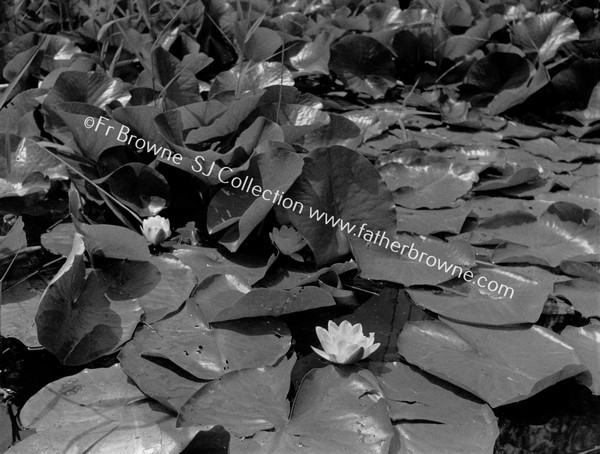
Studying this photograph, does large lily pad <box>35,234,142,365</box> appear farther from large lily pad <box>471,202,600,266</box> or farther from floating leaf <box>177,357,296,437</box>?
large lily pad <box>471,202,600,266</box>

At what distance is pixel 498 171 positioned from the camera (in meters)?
2.04

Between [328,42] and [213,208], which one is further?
[328,42]

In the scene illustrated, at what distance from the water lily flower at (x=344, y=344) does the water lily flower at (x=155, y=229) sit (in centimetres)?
50

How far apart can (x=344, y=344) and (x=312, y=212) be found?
14.6 inches

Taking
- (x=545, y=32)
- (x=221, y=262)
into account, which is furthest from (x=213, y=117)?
(x=545, y=32)

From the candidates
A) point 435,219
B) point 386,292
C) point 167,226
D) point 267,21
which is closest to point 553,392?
point 386,292

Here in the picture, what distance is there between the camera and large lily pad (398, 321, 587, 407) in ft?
3.92

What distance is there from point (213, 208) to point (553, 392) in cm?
82

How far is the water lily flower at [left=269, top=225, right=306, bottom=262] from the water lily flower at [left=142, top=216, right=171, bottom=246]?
247 mm

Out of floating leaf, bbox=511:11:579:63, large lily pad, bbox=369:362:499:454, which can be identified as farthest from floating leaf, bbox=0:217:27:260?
floating leaf, bbox=511:11:579:63

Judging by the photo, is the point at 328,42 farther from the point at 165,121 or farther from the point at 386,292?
the point at 386,292

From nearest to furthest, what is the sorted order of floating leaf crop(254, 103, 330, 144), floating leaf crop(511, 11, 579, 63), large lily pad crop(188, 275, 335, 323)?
large lily pad crop(188, 275, 335, 323), floating leaf crop(254, 103, 330, 144), floating leaf crop(511, 11, 579, 63)

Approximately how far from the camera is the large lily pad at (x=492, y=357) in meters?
1.19

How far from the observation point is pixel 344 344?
1211 millimetres
